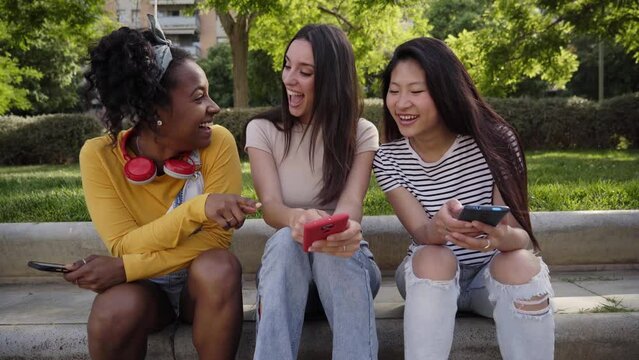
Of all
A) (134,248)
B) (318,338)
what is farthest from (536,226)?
(134,248)

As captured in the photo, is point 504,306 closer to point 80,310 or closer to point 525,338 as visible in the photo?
point 525,338

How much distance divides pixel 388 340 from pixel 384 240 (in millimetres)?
1042

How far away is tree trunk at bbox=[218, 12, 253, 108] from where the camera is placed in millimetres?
16094

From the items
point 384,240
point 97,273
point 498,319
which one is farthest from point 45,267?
point 384,240

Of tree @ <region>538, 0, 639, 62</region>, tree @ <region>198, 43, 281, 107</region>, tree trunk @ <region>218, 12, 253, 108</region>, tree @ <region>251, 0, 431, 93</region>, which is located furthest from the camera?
tree @ <region>198, 43, 281, 107</region>

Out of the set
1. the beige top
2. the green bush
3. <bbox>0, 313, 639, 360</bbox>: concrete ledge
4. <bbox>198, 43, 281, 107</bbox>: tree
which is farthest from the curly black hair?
<bbox>198, 43, 281, 107</bbox>: tree

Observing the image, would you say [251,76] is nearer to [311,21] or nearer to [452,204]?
[311,21]

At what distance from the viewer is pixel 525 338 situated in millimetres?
2471

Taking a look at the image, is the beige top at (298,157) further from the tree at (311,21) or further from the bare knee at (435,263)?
the tree at (311,21)

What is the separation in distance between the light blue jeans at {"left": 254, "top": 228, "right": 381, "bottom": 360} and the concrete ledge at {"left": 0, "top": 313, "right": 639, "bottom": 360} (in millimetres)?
446

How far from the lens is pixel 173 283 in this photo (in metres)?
2.87

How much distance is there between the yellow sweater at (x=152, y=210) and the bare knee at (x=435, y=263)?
0.89m

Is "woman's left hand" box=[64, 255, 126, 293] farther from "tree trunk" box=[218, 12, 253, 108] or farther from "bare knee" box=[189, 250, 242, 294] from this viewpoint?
"tree trunk" box=[218, 12, 253, 108]

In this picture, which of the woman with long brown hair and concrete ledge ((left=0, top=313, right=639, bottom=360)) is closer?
the woman with long brown hair
